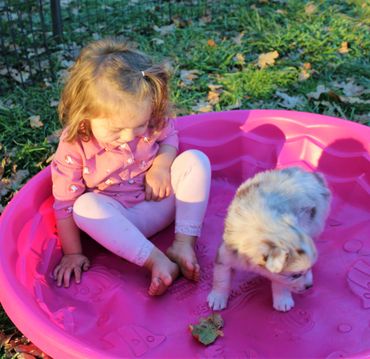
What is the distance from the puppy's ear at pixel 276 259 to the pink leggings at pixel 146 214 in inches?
31.3

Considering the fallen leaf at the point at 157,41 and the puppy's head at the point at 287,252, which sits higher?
the puppy's head at the point at 287,252

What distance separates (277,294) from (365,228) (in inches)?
31.4

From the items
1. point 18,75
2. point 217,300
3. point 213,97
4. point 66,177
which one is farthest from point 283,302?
point 18,75

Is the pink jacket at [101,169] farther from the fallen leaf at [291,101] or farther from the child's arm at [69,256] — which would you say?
the fallen leaf at [291,101]

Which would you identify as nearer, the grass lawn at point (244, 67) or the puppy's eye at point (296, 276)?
the puppy's eye at point (296, 276)

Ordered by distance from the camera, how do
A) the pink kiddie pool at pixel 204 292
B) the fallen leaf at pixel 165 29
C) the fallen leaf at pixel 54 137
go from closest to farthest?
the pink kiddie pool at pixel 204 292 < the fallen leaf at pixel 54 137 < the fallen leaf at pixel 165 29

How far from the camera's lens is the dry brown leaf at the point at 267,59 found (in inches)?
185

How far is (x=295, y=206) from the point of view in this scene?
7.39 feet

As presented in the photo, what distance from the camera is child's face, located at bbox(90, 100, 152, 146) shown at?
91.2 inches

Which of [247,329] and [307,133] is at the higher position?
[307,133]

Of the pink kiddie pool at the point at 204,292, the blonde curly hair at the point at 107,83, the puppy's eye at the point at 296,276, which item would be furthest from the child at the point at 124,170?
the puppy's eye at the point at 296,276

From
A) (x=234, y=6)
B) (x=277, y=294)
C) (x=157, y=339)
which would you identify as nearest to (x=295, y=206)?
(x=277, y=294)

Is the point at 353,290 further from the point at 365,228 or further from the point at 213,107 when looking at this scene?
the point at 213,107

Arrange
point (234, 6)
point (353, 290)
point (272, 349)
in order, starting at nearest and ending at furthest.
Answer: point (272, 349)
point (353, 290)
point (234, 6)
